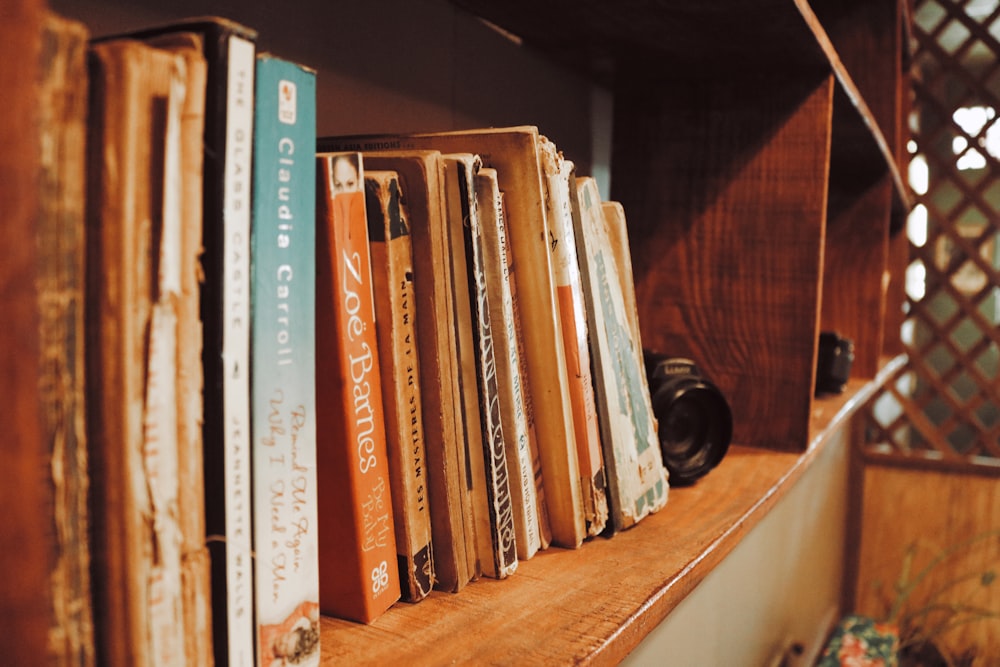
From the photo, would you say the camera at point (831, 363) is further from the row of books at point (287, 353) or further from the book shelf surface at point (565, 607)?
the row of books at point (287, 353)

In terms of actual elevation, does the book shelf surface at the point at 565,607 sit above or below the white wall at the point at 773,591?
above

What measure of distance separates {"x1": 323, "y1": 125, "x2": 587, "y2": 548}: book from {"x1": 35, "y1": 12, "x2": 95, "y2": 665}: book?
20 centimetres

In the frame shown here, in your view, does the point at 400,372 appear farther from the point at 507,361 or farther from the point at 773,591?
the point at 773,591

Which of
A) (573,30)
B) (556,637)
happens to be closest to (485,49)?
(573,30)

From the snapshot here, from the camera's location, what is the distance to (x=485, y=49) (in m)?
0.61

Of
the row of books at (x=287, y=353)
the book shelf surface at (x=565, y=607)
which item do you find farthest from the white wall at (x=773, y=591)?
the row of books at (x=287, y=353)

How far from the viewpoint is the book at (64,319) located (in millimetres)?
156

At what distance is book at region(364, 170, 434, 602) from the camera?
300 millimetres

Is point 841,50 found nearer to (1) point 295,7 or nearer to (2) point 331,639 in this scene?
(1) point 295,7

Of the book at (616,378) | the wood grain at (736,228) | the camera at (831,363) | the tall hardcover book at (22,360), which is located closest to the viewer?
the tall hardcover book at (22,360)

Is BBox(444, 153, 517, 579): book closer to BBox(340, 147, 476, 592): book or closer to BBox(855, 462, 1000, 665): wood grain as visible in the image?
BBox(340, 147, 476, 592): book

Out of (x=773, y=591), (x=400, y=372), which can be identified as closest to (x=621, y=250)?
(x=400, y=372)

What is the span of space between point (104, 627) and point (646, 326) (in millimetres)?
590

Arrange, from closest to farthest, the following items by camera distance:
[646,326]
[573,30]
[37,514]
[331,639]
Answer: [37,514] < [331,639] < [573,30] < [646,326]
